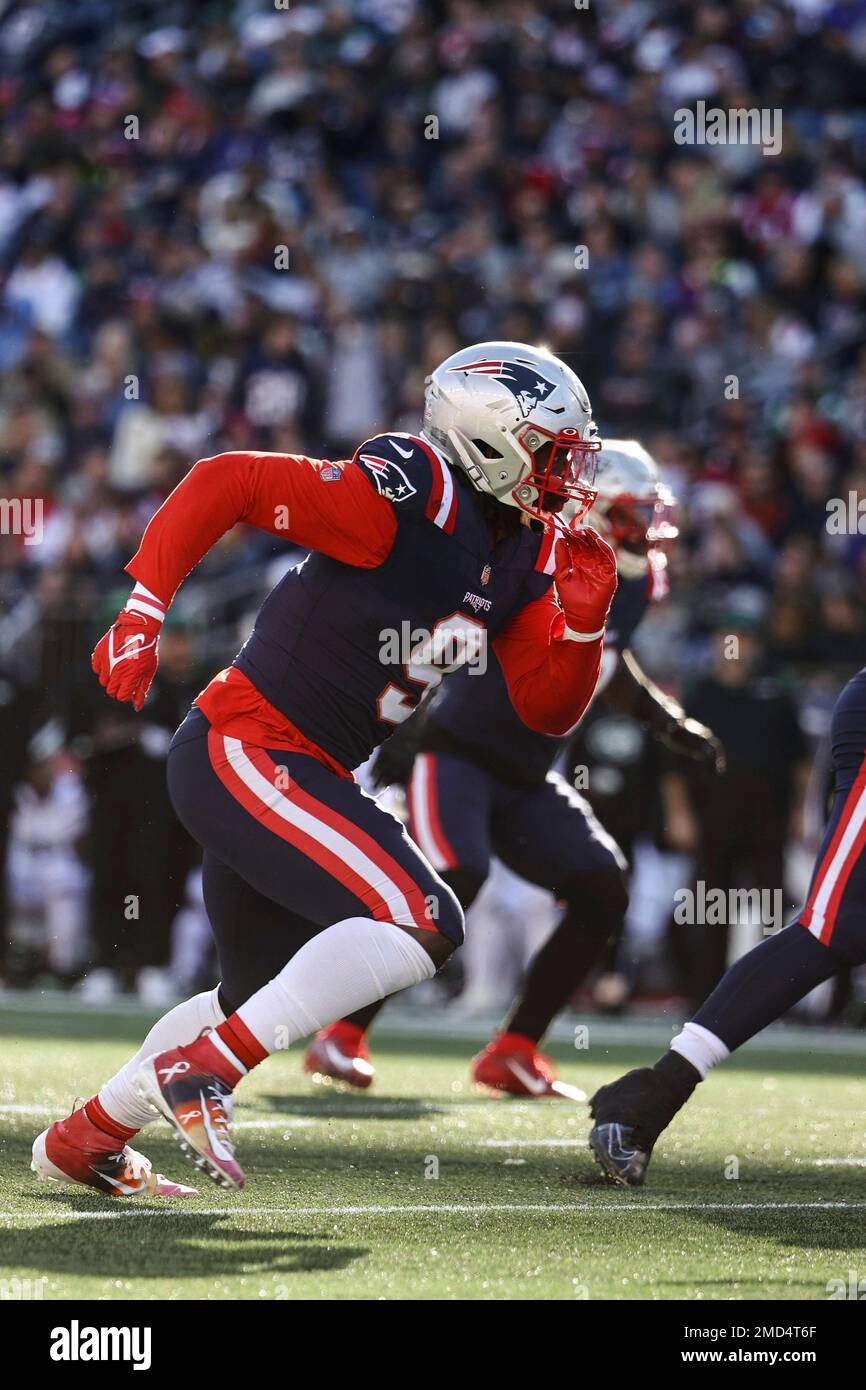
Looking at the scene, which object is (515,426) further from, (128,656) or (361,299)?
(361,299)

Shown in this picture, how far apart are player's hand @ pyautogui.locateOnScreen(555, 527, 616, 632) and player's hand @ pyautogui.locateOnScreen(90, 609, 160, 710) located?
0.85 metres

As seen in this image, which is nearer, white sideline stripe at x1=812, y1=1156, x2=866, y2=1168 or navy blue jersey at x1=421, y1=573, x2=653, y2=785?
white sideline stripe at x1=812, y1=1156, x2=866, y2=1168

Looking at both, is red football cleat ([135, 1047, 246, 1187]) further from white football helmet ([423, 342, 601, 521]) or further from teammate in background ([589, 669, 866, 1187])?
white football helmet ([423, 342, 601, 521])

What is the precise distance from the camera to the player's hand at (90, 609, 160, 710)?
3.92 meters

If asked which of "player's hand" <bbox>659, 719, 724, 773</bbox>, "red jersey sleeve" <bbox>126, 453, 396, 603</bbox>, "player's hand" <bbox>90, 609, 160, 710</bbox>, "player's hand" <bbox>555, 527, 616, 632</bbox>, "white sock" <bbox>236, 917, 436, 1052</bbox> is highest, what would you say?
"red jersey sleeve" <bbox>126, 453, 396, 603</bbox>

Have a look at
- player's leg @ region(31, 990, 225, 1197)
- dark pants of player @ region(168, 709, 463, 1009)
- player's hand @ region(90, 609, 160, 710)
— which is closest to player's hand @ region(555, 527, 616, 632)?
dark pants of player @ region(168, 709, 463, 1009)

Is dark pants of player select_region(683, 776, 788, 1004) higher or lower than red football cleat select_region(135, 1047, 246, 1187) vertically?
higher

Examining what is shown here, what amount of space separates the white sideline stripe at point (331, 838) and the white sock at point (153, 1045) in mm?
462

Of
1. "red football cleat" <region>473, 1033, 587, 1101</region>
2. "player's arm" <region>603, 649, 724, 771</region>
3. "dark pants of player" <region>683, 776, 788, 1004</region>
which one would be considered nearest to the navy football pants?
"player's arm" <region>603, 649, 724, 771</region>

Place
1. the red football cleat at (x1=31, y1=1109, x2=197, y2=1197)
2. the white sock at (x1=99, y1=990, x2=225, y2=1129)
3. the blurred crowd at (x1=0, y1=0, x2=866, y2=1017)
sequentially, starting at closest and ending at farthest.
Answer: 1. the white sock at (x1=99, y1=990, x2=225, y2=1129)
2. the red football cleat at (x1=31, y1=1109, x2=197, y2=1197)
3. the blurred crowd at (x1=0, y1=0, x2=866, y2=1017)

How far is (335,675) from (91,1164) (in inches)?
42.6

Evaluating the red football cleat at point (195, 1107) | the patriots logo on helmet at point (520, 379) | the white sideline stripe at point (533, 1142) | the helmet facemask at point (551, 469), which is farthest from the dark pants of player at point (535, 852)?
the red football cleat at point (195, 1107)

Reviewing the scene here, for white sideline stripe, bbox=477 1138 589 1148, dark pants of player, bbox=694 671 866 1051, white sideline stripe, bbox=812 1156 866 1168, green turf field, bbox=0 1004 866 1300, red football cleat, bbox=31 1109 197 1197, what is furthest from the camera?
white sideline stripe, bbox=477 1138 589 1148

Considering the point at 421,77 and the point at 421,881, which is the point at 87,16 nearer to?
the point at 421,77
